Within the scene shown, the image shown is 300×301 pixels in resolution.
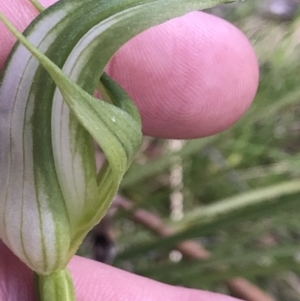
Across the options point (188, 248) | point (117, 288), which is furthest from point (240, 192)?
point (117, 288)

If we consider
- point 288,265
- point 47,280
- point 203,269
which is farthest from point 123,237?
point 47,280

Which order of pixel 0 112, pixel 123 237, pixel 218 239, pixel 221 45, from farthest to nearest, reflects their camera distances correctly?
pixel 218 239, pixel 123 237, pixel 221 45, pixel 0 112

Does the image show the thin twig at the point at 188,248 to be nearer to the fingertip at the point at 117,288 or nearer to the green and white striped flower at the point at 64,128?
the fingertip at the point at 117,288

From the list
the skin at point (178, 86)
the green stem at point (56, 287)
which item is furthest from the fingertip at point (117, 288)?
the green stem at point (56, 287)

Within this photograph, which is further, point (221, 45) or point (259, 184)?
point (259, 184)

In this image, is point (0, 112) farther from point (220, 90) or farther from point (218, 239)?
point (218, 239)

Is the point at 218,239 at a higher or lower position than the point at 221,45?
lower

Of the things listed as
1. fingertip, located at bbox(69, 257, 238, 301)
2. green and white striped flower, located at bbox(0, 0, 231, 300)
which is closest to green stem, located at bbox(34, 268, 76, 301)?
green and white striped flower, located at bbox(0, 0, 231, 300)
